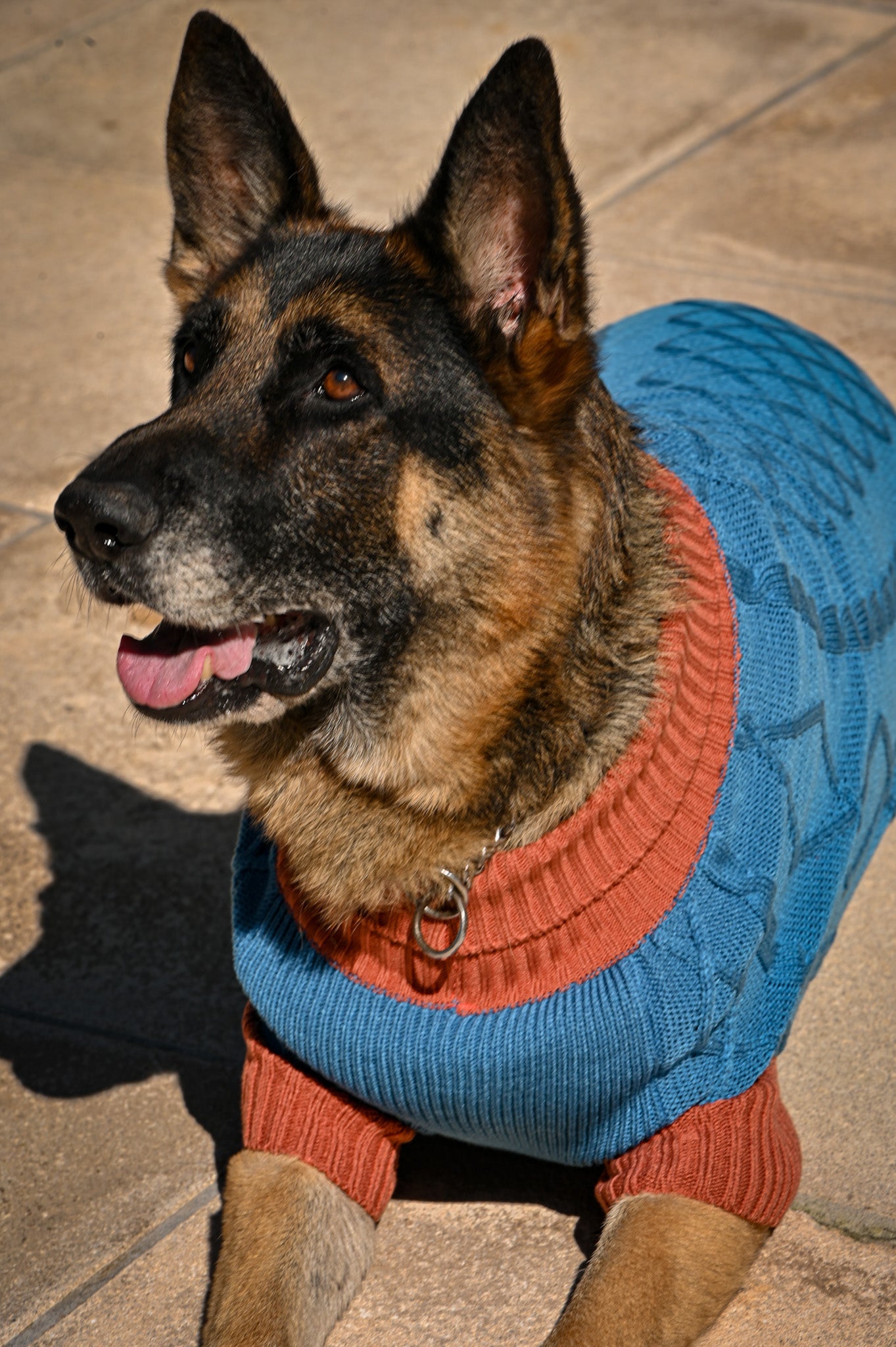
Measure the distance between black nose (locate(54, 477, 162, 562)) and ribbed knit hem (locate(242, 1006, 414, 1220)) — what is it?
3.37 ft

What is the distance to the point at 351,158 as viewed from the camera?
24.5 ft

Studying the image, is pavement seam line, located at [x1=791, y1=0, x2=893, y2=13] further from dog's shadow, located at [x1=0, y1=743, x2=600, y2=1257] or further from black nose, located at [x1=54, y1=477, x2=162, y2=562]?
black nose, located at [x1=54, y1=477, x2=162, y2=562]

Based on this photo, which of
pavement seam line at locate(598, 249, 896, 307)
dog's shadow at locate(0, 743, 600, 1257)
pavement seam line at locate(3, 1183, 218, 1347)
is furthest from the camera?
pavement seam line at locate(598, 249, 896, 307)

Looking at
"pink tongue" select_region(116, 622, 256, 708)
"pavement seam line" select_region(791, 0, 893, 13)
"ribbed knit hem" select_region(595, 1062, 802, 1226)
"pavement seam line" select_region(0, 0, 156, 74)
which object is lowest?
"ribbed knit hem" select_region(595, 1062, 802, 1226)

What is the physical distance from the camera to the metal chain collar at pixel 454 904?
8.54ft

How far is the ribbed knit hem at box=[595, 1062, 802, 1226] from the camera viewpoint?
2.61 meters

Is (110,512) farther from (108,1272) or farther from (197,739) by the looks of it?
(197,739)

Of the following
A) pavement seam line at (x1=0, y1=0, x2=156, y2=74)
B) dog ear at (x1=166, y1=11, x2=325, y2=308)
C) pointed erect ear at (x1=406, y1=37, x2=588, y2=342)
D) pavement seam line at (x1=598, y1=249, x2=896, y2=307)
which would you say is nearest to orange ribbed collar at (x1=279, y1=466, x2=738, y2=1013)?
pointed erect ear at (x1=406, y1=37, x2=588, y2=342)

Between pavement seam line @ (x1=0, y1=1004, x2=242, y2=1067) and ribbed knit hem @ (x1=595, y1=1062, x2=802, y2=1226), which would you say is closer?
ribbed knit hem @ (x1=595, y1=1062, x2=802, y2=1226)

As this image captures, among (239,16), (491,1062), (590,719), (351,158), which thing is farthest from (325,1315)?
(239,16)

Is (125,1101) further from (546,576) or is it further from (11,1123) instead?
(546,576)

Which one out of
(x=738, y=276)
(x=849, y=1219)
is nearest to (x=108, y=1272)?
(x=849, y=1219)

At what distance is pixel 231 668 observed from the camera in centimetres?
264

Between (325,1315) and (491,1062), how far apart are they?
1.84 ft
